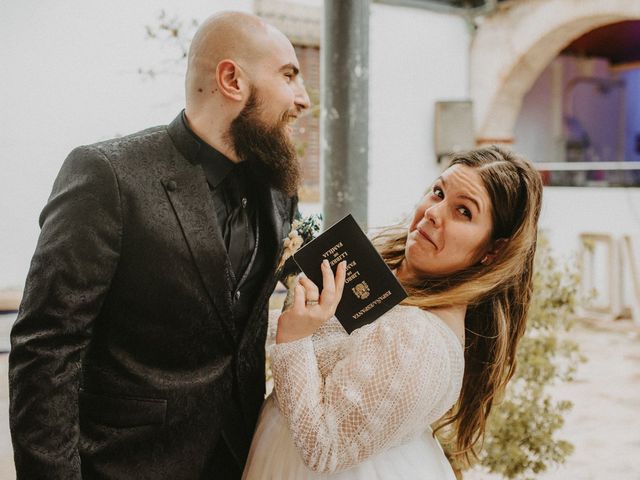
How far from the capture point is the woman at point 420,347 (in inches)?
56.0

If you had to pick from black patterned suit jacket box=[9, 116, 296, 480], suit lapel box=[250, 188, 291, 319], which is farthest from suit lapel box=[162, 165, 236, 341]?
suit lapel box=[250, 188, 291, 319]

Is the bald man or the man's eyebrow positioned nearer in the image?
the bald man

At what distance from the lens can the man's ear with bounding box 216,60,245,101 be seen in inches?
57.0

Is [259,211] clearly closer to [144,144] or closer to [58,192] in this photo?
[144,144]

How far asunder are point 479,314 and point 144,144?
984 millimetres

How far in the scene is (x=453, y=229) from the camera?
163cm

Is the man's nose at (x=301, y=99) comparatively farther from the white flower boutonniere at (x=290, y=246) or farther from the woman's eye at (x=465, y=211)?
the woman's eye at (x=465, y=211)

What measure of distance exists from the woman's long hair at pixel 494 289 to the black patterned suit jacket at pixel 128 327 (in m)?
0.49

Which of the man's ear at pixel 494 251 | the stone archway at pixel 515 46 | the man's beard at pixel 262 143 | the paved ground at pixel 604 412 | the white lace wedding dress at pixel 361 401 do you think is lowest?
the paved ground at pixel 604 412

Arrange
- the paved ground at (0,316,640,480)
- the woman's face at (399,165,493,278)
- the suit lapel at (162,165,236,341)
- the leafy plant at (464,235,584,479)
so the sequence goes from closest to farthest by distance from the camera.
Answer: the suit lapel at (162,165,236,341) < the woman's face at (399,165,493,278) < the leafy plant at (464,235,584,479) < the paved ground at (0,316,640,480)

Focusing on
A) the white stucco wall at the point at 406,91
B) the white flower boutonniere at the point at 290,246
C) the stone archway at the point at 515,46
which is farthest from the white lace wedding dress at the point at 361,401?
the stone archway at the point at 515,46

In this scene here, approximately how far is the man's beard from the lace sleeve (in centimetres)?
40

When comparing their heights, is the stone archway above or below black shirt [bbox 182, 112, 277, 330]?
above

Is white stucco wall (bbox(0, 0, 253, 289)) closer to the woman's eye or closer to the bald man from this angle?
the bald man
